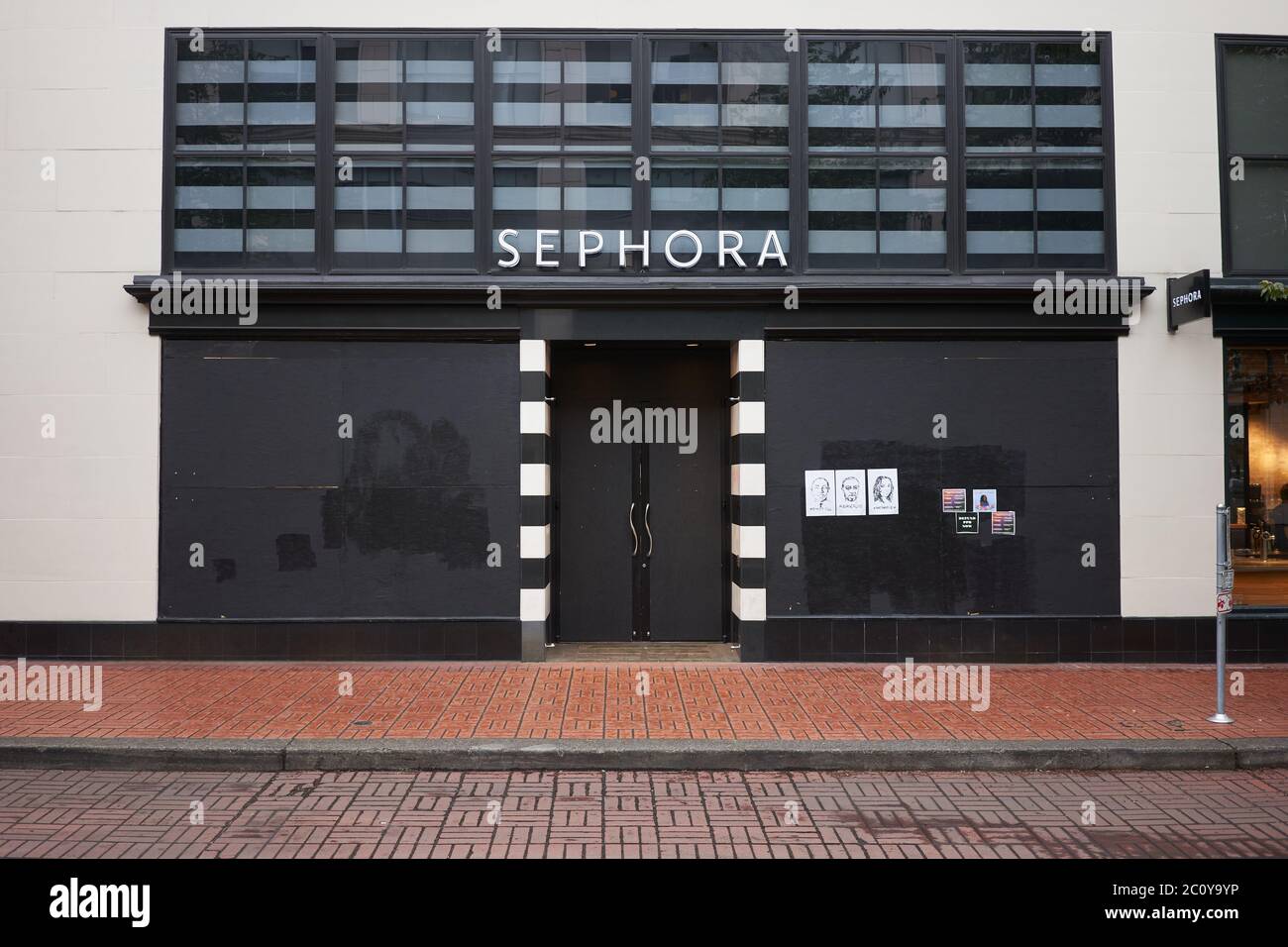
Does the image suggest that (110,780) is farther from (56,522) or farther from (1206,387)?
(1206,387)

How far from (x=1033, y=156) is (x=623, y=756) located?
7.75 m

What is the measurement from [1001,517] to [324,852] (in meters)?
7.56

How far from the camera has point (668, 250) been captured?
10.0 meters

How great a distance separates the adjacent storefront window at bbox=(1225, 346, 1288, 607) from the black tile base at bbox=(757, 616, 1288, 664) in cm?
74

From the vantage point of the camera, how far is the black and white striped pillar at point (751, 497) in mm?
9930

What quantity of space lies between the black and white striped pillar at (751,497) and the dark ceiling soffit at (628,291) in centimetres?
65

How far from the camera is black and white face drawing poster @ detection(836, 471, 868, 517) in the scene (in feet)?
32.8

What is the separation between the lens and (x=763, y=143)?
10.2 metres

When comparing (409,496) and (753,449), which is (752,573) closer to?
(753,449)

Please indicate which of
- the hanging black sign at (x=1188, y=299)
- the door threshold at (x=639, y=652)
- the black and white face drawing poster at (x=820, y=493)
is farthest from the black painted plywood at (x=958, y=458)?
the door threshold at (x=639, y=652)

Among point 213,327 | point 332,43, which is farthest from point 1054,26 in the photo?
point 213,327

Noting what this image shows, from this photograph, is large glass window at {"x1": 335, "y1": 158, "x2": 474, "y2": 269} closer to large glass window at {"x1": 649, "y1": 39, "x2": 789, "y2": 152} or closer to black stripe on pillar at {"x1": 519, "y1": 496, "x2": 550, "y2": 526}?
large glass window at {"x1": 649, "y1": 39, "x2": 789, "y2": 152}

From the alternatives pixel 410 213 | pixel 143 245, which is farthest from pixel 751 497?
pixel 143 245

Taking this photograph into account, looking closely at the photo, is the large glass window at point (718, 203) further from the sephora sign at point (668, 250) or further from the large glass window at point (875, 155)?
the large glass window at point (875, 155)
